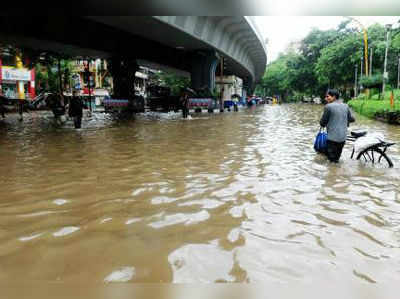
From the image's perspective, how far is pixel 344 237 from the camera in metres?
4.40

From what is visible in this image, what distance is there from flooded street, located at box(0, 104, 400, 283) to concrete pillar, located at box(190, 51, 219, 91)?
2560cm

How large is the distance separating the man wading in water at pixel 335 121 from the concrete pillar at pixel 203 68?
26.0 m

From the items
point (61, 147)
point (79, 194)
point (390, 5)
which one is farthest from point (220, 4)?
point (79, 194)

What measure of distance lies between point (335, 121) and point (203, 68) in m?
26.6

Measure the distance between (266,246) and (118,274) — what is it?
154 centimetres

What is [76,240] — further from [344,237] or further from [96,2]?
[96,2]

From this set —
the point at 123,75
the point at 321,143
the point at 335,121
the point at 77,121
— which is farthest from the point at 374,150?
the point at 123,75

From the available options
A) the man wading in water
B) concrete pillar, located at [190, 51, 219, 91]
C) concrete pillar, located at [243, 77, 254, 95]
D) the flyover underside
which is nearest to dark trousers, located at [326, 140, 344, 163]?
the man wading in water

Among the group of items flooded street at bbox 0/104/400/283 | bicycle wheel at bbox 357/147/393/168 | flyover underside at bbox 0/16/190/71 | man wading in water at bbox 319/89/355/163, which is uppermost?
flyover underside at bbox 0/16/190/71

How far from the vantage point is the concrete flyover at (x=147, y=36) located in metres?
22.0

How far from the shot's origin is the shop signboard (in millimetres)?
46500

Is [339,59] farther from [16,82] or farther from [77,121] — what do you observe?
[77,121]

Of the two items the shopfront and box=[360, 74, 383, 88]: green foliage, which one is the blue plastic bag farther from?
the shopfront

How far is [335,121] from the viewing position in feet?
28.8
